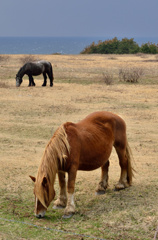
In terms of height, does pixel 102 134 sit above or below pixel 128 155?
above

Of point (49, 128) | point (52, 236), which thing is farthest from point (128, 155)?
point (49, 128)

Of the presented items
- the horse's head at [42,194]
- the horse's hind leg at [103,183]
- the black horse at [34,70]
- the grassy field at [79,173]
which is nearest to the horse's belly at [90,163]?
the horse's hind leg at [103,183]

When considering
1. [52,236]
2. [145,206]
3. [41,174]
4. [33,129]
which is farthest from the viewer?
[33,129]

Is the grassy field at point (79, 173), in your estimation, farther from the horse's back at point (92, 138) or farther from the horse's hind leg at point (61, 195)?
the horse's back at point (92, 138)

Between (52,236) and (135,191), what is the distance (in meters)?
1.87

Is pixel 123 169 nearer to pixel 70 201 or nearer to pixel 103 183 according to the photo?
pixel 103 183

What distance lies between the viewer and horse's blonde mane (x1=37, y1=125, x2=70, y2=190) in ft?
17.0

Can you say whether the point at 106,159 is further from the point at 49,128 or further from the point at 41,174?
the point at 49,128

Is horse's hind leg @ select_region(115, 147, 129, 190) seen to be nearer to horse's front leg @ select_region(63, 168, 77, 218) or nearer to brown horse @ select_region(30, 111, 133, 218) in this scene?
brown horse @ select_region(30, 111, 133, 218)

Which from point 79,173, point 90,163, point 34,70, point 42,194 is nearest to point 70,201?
point 42,194

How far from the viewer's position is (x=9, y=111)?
13844 millimetres

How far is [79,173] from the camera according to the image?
757cm

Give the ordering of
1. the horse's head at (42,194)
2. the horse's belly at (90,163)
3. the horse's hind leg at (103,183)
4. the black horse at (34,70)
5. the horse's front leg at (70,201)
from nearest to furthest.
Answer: the horse's head at (42,194), the horse's front leg at (70,201), the horse's belly at (90,163), the horse's hind leg at (103,183), the black horse at (34,70)

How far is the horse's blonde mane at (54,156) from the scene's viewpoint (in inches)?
204
